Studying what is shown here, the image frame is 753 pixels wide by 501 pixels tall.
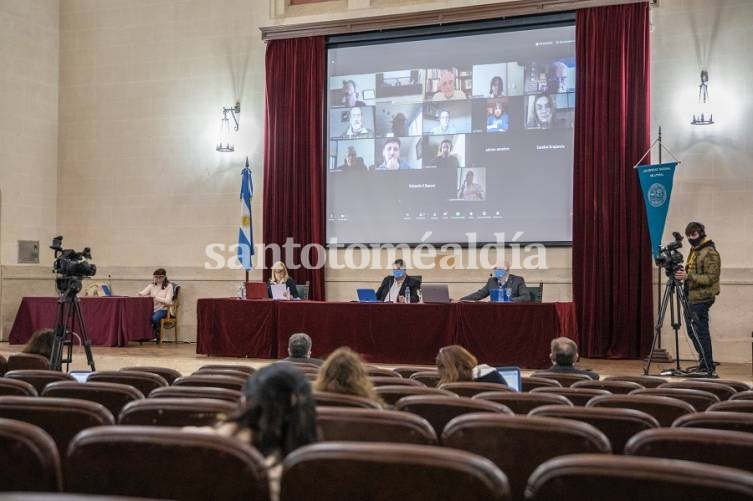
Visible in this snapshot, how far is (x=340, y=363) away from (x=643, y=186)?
22.6 ft

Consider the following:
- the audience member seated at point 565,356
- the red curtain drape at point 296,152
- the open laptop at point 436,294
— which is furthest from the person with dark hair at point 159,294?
the audience member seated at point 565,356

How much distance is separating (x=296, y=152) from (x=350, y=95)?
112 centimetres

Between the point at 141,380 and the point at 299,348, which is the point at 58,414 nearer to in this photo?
the point at 141,380

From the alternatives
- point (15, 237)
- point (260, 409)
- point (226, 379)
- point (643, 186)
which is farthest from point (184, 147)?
point (260, 409)

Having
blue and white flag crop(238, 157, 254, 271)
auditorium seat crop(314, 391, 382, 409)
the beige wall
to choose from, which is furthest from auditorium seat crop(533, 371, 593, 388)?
blue and white flag crop(238, 157, 254, 271)

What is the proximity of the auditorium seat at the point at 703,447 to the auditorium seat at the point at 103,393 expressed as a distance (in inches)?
67.8

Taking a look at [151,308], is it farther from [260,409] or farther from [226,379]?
[260,409]

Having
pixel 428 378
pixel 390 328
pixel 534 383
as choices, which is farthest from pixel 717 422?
pixel 390 328

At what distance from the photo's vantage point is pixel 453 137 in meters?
10.4

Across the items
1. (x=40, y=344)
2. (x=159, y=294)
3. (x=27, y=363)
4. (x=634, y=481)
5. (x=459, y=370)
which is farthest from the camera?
(x=159, y=294)

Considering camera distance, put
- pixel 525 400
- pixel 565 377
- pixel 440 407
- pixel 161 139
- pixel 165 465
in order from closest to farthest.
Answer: pixel 165 465 < pixel 440 407 < pixel 525 400 < pixel 565 377 < pixel 161 139

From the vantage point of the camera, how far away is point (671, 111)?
952cm

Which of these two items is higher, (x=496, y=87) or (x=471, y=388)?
(x=496, y=87)

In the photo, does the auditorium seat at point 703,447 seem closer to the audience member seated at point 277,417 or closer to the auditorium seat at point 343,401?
the audience member seated at point 277,417
